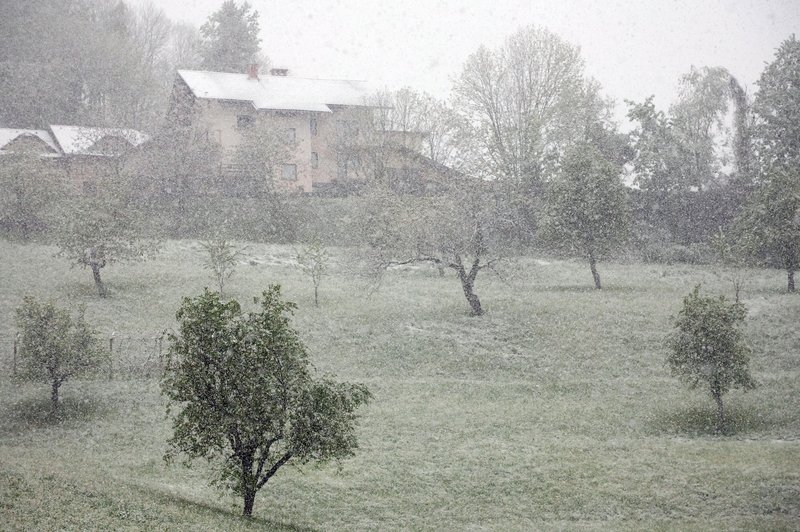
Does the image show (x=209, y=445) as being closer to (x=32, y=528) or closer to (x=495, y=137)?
(x=32, y=528)

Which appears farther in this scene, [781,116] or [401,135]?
[401,135]

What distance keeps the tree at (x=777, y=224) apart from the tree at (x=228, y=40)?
194ft

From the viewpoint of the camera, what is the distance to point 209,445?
1576 cm

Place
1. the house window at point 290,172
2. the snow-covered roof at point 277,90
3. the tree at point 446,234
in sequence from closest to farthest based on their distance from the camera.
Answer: the tree at point 446,234 < the house window at point 290,172 < the snow-covered roof at point 277,90

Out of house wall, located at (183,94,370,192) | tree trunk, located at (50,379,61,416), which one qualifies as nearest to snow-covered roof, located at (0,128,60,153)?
house wall, located at (183,94,370,192)

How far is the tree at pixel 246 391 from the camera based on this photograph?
15562mm

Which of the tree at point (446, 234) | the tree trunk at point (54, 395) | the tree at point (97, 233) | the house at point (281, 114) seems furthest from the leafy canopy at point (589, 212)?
the tree trunk at point (54, 395)

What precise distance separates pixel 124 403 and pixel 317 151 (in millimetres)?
40544

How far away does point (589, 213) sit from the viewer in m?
43.8

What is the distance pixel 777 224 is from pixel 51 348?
38422 millimetres

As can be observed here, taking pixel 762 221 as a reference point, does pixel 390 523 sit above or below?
below

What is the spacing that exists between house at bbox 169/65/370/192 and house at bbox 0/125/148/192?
6.27 metres

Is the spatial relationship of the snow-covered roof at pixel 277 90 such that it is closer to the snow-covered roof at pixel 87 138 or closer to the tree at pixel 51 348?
the snow-covered roof at pixel 87 138

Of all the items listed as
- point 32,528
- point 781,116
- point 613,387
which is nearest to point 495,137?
point 781,116
